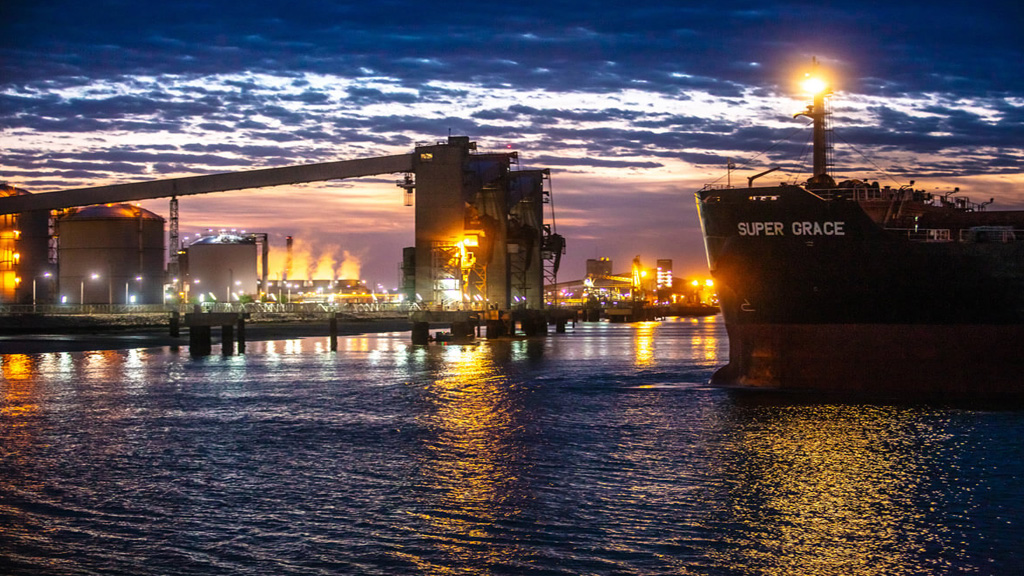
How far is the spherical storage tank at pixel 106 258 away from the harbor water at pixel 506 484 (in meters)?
73.1

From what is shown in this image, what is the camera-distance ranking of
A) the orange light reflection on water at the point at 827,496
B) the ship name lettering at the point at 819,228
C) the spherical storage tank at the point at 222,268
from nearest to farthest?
1. the orange light reflection on water at the point at 827,496
2. the ship name lettering at the point at 819,228
3. the spherical storage tank at the point at 222,268

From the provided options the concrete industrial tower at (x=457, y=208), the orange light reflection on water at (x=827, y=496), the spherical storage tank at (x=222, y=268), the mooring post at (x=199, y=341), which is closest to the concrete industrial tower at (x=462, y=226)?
the concrete industrial tower at (x=457, y=208)

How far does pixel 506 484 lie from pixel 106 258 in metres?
91.3

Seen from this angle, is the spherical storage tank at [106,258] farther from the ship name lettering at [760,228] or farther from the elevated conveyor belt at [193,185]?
the ship name lettering at [760,228]

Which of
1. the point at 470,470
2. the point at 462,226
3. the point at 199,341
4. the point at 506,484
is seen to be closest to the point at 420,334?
the point at 462,226

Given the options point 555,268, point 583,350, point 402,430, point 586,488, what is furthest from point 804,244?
point 555,268

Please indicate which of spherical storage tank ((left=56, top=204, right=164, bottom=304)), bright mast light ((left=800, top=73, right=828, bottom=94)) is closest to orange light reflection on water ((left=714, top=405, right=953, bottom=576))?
bright mast light ((left=800, top=73, right=828, bottom=94))

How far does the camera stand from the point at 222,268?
114m

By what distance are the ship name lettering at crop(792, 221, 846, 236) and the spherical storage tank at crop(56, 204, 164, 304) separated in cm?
8386

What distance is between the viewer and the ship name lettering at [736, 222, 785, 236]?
23297mm

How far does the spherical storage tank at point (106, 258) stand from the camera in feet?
312

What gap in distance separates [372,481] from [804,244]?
1320 centimetres

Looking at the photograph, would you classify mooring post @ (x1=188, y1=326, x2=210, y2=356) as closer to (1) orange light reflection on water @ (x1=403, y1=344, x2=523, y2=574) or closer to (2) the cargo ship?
(1) orange light reflection on water @ (x1=403, y1=344, x2=523, y2=574)

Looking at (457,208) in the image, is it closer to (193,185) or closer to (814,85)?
(193,185)
